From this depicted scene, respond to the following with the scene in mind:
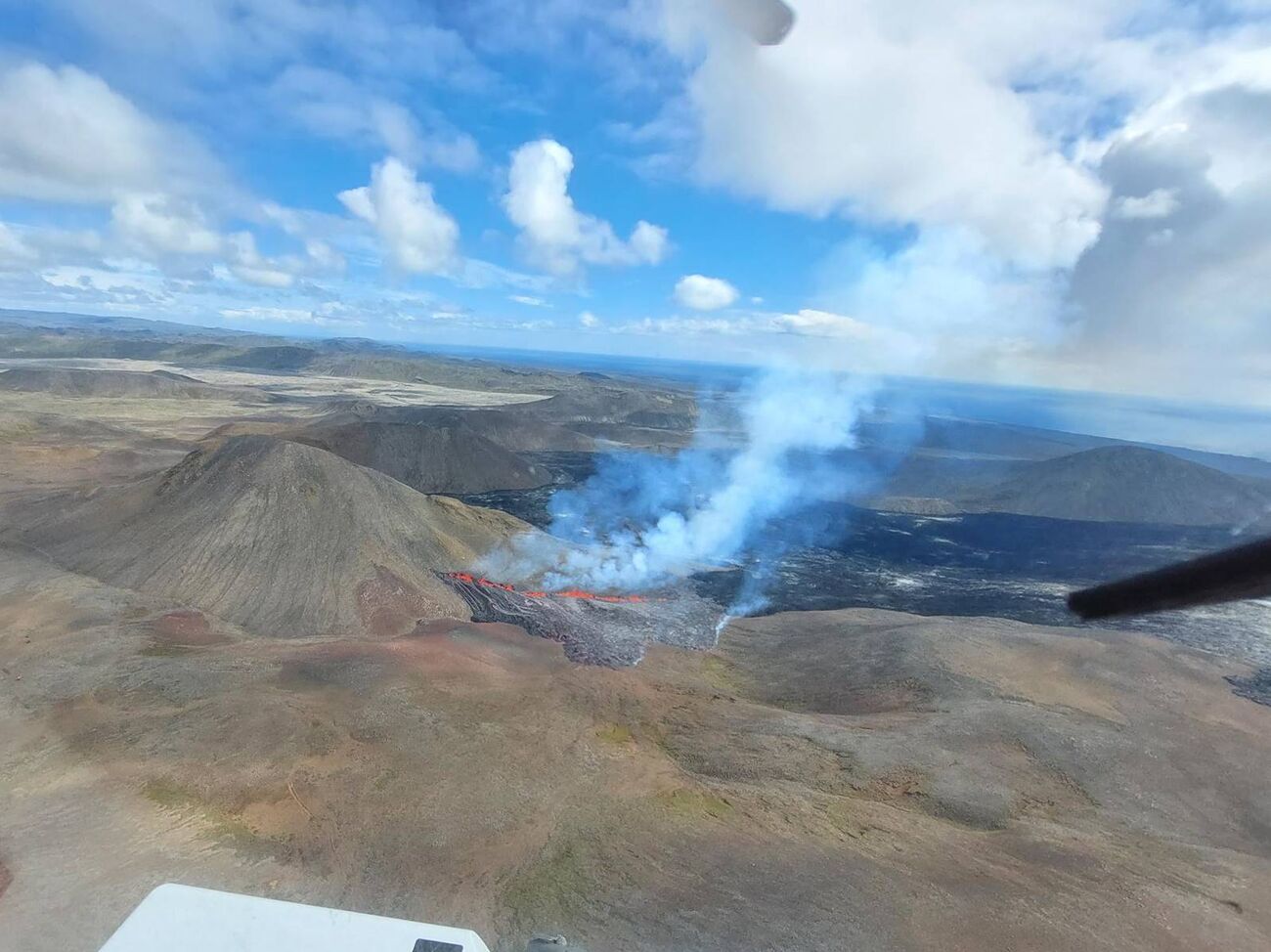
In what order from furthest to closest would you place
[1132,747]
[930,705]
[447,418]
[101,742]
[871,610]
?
[447,418], [871,610], [930,705], [1132,747], [101,742]

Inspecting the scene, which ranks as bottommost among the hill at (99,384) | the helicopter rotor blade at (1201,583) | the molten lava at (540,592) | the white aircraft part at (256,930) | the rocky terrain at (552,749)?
the hill at (99,384)

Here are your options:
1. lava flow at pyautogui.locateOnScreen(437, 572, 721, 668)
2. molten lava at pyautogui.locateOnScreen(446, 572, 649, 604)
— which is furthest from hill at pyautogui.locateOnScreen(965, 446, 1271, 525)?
molten lava at pyautogui.locateOnScreen(446, 572, 649, 604)

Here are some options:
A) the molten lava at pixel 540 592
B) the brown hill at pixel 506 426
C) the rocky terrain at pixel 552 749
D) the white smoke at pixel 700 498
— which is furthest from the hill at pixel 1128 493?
the molten lava at pixel 540 592

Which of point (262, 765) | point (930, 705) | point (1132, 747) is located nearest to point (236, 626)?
point (262, 765)

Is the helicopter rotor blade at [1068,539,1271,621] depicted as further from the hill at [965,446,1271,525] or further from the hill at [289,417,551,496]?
the hill at [965,446,1271,525]

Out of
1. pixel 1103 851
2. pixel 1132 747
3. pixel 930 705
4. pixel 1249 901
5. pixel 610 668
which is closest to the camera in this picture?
pixel 1249 901

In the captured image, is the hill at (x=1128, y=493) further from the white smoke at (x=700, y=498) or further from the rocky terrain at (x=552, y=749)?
the rocky terrain at (x=552, y=749)

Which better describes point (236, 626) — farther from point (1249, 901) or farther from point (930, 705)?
point (1249, 901)
